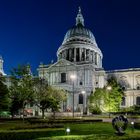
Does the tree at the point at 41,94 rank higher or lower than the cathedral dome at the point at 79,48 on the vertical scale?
lower

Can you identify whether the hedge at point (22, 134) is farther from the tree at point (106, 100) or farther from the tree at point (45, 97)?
the tree at point (106, 100)

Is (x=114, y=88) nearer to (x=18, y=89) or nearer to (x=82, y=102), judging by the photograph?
(x=82, y=102)

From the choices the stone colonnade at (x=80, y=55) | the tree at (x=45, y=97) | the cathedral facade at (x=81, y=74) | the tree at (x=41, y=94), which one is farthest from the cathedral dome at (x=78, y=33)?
the tree at (x=41, y=94)

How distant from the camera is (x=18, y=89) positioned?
6331cm

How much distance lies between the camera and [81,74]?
120m

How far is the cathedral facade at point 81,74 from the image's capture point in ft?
379

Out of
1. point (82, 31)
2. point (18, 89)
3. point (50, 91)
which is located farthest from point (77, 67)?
point (18, 89)

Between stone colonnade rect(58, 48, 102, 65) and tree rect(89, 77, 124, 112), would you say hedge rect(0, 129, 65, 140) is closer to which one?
tree rect(89, 77, 124, 112)

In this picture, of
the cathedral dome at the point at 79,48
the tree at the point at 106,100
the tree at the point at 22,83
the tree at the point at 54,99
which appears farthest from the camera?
the cathedral dome at the point at 79,48

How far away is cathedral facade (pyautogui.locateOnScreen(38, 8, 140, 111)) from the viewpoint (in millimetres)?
115562

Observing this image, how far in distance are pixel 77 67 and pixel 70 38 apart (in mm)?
27532

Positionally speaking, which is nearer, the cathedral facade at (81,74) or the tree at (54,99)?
the tree at (54,99)

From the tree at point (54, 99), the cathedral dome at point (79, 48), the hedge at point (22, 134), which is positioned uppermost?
the cathedral dome at point (79, 48)

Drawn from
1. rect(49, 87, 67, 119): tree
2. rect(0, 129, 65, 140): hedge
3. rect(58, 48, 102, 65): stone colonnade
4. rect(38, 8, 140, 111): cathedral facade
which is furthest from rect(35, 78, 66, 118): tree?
rect(58, 48, 102, 65): stone colonnade
